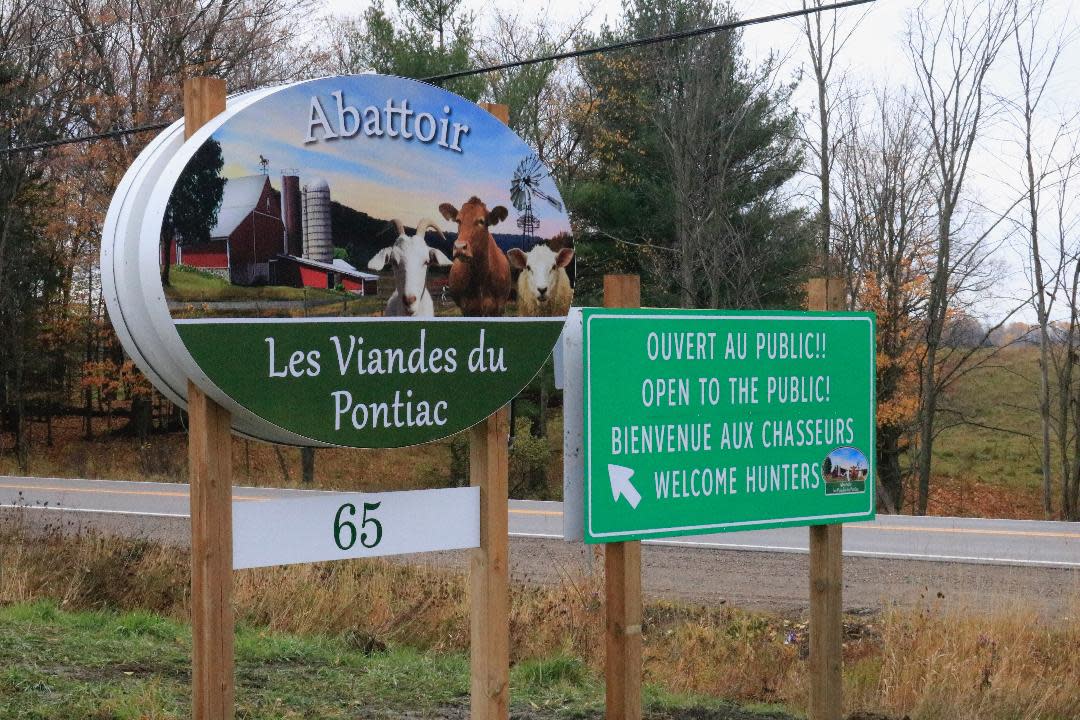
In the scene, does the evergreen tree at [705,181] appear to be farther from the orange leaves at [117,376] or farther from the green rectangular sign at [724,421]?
the green rectangular sign at [724,421]

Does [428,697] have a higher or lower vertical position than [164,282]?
lower

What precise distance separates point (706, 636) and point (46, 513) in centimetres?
1123

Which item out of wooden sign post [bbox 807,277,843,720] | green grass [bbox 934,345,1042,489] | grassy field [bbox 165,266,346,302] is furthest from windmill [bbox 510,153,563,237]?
green grass [bbox 934,345,1042,489]

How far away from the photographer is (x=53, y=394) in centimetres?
3081

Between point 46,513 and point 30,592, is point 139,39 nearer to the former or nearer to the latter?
point 46,513

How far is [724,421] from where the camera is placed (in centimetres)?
475

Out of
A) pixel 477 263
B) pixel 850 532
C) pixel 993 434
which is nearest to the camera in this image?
pixel 477 263

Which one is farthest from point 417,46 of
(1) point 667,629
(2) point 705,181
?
(1) point 667,629

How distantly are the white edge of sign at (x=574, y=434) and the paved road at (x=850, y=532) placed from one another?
6442 mm

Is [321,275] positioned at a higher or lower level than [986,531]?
higher

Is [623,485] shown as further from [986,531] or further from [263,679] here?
[986,531]

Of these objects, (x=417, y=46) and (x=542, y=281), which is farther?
(x=417, y=46)

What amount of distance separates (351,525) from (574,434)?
2.95 feet

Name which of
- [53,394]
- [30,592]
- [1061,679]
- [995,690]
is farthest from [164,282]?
[53,394]
